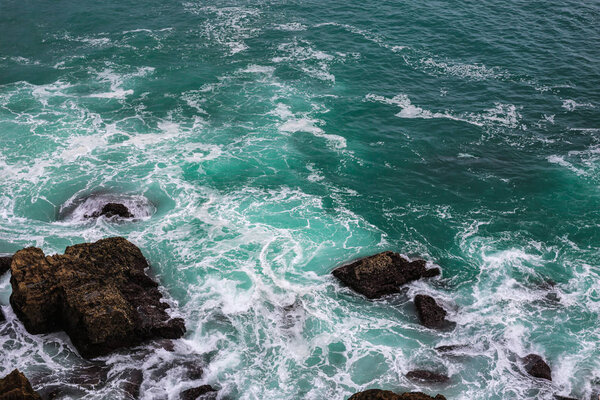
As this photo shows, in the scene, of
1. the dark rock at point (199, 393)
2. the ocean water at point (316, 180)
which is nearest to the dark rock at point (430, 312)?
the ocean water at point (316, 180)

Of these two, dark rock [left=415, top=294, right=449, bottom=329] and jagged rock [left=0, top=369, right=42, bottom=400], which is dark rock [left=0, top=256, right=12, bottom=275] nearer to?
jagged rock [left=0, top=369, right=42, bottom=400]

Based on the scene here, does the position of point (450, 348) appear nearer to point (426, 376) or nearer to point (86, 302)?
point (426, 376)

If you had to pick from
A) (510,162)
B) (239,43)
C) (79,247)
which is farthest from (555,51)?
(79,247)

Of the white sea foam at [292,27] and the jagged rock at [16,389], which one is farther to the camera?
the white sea foam at [292,27]

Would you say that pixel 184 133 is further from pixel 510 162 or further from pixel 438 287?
pixel 510 162

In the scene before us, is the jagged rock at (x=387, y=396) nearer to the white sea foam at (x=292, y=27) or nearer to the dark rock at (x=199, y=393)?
the dark rock at (x=199, y=393)
